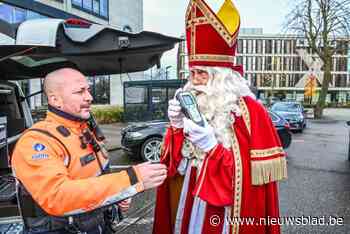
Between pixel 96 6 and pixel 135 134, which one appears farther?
pixel 96 6

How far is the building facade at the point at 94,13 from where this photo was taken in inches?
538

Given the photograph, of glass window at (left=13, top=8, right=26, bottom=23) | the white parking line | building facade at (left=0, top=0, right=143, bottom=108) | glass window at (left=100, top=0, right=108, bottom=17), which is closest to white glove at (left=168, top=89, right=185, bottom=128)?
the white parking line

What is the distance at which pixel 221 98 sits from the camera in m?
2.21

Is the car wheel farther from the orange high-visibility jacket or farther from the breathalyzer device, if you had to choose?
the orange high-visibility jacket

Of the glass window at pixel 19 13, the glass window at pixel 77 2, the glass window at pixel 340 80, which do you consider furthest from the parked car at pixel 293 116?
the glass window at pixel 340 80

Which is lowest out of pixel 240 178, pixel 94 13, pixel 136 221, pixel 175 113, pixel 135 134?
pixel 136 221

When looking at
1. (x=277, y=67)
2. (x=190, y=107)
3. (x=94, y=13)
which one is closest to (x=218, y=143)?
(x=190, y=107)

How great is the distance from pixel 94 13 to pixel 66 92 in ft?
65.8

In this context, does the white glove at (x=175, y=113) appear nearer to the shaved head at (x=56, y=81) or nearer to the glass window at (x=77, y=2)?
the shaved head at (x=56, y=81)

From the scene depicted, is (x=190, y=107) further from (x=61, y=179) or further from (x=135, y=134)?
(x=135, y=134)

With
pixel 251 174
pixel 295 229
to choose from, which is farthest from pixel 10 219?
pixel 295 229

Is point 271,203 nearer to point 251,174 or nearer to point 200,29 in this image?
point 251,174

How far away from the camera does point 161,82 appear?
1477 cm

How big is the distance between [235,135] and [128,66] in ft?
4.16
